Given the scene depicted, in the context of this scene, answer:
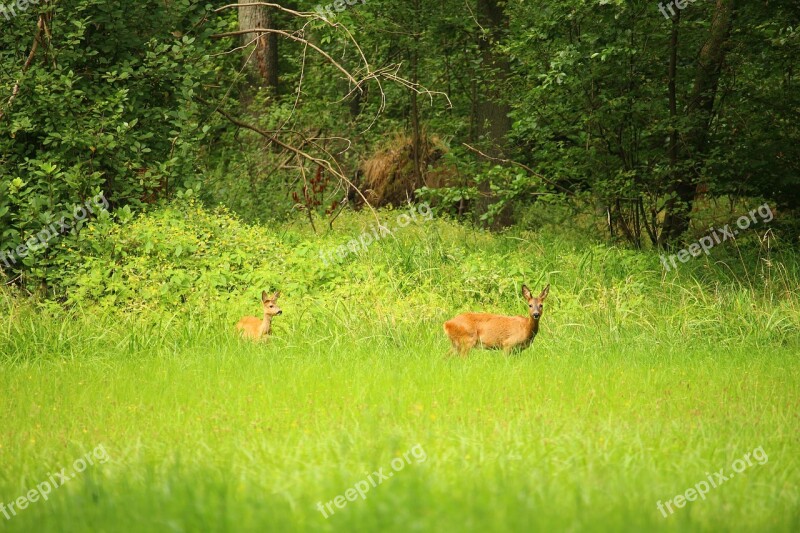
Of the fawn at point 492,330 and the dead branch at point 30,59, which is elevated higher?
the dead branch at point 30,59

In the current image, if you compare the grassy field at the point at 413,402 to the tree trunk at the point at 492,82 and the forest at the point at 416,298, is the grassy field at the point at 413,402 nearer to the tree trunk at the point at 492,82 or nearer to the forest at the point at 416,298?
the forest at the point at 416,298

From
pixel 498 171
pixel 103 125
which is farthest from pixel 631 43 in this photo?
pixel 103 125

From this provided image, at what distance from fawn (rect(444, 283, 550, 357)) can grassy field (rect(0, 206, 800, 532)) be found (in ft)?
0.68

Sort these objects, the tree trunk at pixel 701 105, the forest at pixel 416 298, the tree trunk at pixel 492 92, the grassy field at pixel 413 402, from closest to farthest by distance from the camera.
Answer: the grassy field at pixel 413 402 < the forest at pixel 416 298 < the tree trunk at pixel 701 105 < the tree trunk at pixel 492 92

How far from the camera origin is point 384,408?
7449mm

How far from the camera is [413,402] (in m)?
7.82

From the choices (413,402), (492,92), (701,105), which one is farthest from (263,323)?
(492,92)

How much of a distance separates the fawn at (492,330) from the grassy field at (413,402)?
0.68 feet

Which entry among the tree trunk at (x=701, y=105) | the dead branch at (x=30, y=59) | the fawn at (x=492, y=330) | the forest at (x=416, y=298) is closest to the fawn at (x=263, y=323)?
the forest at (x=416, y=298)

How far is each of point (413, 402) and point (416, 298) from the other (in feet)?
13.6

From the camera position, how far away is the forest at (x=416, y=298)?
5484 millimetres

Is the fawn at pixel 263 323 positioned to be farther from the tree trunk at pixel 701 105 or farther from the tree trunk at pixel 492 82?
the tree trunk at pixel 492 82

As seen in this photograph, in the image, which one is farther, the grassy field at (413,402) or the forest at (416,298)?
the forest at (416,298)

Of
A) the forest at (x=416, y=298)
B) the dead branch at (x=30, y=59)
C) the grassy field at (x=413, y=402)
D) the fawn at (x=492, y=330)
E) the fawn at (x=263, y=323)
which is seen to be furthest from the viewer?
the dead branch at (x=30, y=59)
